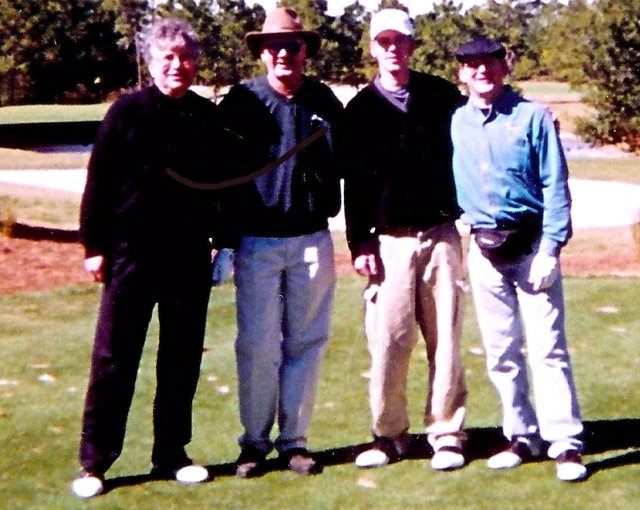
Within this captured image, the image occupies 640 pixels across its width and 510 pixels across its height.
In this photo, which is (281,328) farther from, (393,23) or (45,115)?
(45,115)

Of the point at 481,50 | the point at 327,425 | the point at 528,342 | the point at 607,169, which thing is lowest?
the point at 607,169

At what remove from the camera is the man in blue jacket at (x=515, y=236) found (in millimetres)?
3965

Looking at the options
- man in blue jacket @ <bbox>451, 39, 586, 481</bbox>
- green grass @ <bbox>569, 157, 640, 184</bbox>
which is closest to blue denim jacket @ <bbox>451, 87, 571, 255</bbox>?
man in blue jacket @ <bbox>451, 39, 586, 481</bbox>

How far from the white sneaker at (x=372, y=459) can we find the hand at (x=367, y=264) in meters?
0.80

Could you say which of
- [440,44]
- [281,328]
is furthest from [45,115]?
[281,328]

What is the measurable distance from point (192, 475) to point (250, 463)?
0.25 meters

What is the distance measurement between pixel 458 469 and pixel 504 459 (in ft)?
0.66

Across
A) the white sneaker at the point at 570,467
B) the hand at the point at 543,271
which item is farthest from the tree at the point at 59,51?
the white sneaker at the point at 570,467

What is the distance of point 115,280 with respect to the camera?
398cm

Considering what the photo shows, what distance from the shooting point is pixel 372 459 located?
435cm

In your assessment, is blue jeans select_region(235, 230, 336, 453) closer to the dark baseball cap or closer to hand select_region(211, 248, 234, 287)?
hand select_region(211, 248, 234, 287)

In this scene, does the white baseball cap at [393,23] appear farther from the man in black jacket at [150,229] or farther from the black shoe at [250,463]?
the black shoe at [250,463]

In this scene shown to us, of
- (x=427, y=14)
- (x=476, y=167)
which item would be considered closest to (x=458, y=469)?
(x=476, y=167)

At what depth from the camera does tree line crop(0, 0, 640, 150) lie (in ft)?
59.8
